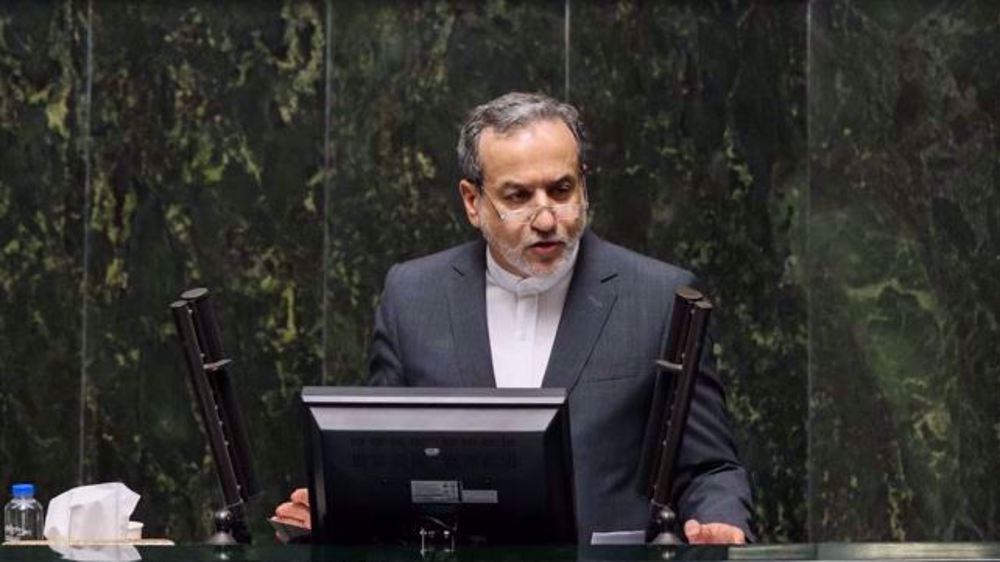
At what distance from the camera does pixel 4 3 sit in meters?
6.96

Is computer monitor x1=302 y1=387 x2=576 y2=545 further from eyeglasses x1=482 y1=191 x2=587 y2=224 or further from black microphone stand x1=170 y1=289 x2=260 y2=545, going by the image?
eyeglasses x1=482 y1=191 x2=587 y2=224

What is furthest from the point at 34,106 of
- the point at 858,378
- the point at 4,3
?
the point at 858,378

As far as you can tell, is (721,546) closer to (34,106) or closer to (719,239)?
(719,239)

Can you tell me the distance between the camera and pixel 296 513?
167 inches

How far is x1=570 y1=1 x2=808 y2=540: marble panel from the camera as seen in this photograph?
23.0 ft

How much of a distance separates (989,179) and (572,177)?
256 cm

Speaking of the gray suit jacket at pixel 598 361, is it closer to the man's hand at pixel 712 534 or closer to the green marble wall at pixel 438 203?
the man's hand at pixel 712 534

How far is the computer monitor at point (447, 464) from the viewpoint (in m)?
3.79

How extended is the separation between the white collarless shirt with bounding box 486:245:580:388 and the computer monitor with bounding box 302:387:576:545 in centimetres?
97

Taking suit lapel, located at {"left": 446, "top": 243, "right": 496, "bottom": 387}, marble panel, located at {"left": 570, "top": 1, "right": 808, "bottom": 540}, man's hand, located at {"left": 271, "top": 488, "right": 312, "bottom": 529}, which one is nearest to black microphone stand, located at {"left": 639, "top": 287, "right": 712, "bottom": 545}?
man's hand, located at {"left": 271, "top": 488, "right": 312, "bottom": 529}

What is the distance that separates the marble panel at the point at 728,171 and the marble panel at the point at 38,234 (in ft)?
5.25

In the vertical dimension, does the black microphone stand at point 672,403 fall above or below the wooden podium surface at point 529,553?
above

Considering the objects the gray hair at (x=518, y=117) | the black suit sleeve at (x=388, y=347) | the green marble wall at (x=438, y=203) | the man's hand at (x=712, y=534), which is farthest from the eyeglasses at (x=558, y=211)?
the green marble wall at (x=438, y=203)

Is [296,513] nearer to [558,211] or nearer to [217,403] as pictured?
[217,403]
